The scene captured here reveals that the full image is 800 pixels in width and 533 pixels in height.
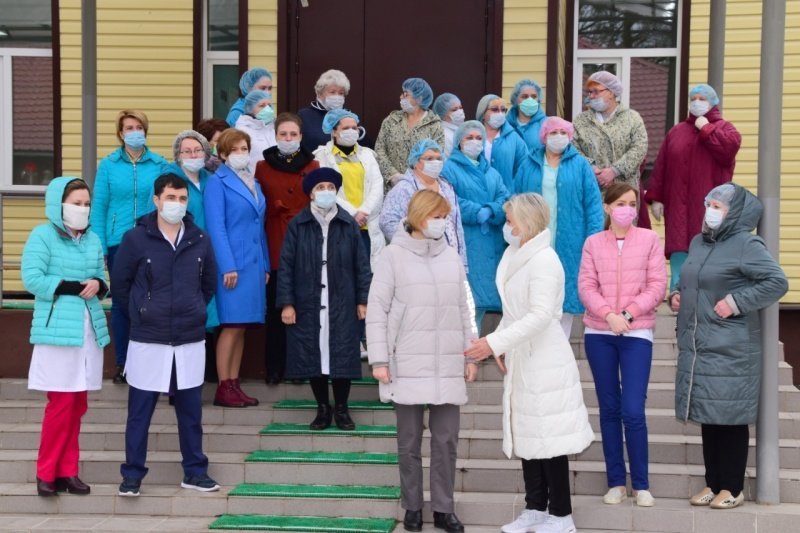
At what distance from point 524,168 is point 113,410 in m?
3.36

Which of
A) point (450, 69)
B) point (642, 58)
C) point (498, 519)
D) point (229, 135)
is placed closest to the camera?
point (498, 519)

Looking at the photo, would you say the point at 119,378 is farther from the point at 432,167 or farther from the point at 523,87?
the point at 523,87

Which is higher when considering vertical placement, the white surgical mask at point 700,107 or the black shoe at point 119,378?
the white surgical mask at point 700,107

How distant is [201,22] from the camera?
12188 millimetres

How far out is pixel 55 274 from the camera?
7531mm

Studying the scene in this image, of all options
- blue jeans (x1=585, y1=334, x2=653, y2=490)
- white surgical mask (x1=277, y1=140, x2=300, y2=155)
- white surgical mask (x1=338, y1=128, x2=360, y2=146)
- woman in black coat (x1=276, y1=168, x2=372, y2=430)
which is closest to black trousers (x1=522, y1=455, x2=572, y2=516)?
blue jeans (x1=585, y1=334, x2=653, y2=490)

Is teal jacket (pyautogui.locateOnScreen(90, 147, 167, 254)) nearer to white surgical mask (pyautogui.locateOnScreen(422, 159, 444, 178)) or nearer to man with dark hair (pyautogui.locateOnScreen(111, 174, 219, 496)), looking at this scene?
man with dark hair (pyautogui.locateOnScreen(111, 174, 219, 496))

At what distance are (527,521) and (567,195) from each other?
8.83 ft

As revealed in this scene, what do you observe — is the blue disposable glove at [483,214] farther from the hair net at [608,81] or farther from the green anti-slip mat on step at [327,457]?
the green anti-slip mat on step at [327,457]

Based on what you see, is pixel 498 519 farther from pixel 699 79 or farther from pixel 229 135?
pixel 699 79

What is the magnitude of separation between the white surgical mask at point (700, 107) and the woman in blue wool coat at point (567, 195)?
2.87 ft

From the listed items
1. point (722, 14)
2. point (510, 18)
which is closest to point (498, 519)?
point (722, 14)

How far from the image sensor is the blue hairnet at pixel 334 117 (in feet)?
29.0

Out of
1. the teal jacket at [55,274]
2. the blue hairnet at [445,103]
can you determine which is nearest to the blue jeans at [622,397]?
the blue hairnet at [445,103]
